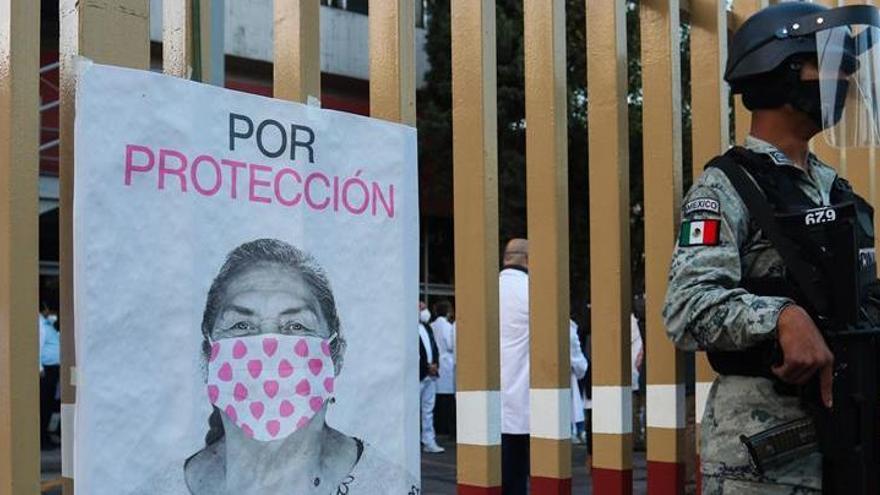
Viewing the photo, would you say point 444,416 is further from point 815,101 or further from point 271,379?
point 271,379

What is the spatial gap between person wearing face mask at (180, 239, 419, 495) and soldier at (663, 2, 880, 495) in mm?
734

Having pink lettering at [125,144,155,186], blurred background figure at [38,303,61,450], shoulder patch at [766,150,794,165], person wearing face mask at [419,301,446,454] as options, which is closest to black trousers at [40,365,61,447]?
blurred background figure at [38,303,61,450]

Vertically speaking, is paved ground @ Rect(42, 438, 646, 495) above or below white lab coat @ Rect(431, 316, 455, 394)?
below

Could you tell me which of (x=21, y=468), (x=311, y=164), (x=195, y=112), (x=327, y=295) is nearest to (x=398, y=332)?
(x=327, y=295)

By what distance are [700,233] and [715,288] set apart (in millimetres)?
129

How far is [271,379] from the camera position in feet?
5.79

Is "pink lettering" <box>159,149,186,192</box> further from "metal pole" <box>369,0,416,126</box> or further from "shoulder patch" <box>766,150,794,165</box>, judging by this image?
"shoulder patch" <box>766,150,794,165</box>

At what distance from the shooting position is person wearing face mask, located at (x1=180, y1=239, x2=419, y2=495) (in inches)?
67.4

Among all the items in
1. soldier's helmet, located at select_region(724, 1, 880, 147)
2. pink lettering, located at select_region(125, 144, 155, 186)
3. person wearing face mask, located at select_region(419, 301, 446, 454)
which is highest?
soldier's helmet, located at select_region(724, 1, 880, 147)

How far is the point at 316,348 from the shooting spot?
183 centimetres

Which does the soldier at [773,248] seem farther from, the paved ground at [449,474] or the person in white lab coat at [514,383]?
the paved ground at [449,474]

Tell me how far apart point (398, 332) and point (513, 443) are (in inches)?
137

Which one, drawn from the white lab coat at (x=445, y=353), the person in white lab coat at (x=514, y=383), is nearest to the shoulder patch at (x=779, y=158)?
the person in white lab coat at (x=514, y=383)

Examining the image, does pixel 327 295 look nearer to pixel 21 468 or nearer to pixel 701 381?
pixel 21 468
